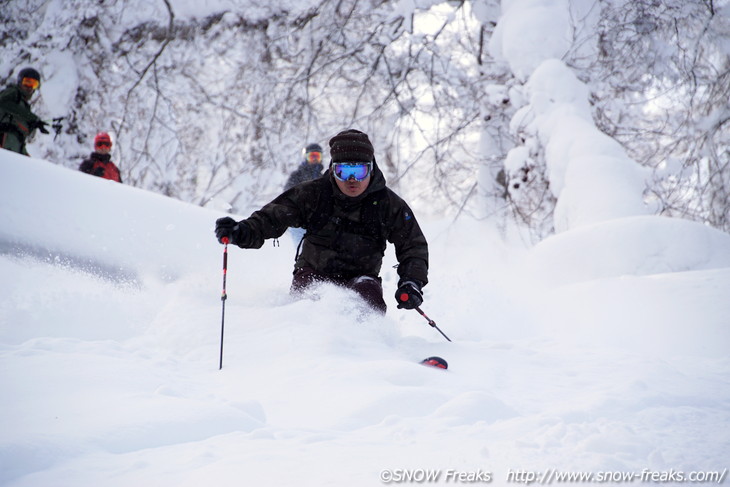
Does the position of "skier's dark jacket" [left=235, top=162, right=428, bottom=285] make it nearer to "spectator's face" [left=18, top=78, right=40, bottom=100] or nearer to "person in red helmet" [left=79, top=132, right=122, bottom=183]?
"person in red helmet" [left=79, top=132, right=122, bottom=183]

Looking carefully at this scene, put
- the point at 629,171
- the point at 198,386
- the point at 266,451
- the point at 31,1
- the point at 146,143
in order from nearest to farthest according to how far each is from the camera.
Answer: the point at 266,451 < the point at 198,386 < the point at 629,171 < the point at 31,1 < the point at 146,143

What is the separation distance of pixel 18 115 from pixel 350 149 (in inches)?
189

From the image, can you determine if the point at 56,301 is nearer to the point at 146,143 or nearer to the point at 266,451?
the point at 266,451

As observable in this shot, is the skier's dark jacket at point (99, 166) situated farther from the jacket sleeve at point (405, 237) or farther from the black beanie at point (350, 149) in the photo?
the jacket sleeve at point (405, 237)

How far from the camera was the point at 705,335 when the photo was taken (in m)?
3.22

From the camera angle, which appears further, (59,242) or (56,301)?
(59,242)

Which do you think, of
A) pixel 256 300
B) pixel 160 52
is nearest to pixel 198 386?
pixel 256 300

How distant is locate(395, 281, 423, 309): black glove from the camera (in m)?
3.06

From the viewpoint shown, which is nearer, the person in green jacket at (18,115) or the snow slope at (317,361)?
the snow slope at (317,361)

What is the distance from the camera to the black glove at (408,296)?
3.06 m

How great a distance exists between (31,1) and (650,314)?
9.21 metres

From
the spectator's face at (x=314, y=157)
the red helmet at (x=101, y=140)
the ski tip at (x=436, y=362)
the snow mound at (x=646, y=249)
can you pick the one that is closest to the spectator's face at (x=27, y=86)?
the red helmet at (x=101, y=140)

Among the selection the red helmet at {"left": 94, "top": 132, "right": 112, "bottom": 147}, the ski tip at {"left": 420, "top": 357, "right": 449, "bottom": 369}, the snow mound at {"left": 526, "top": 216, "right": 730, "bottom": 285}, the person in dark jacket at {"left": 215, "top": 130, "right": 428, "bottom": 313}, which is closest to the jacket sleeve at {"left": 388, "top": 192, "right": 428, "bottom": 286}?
the person in dark jacket at {"left": 215, "top": 130, "right": 428, "bottom": 313}

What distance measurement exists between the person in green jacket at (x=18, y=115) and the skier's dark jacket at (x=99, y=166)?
66cm
